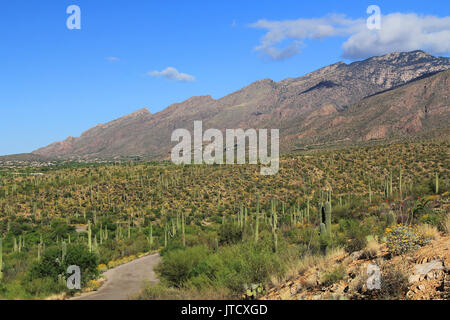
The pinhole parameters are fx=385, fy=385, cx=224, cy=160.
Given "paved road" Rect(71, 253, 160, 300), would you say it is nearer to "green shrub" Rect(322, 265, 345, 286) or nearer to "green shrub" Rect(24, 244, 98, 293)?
"green shrub" Rect(24, 244, 98, 293)

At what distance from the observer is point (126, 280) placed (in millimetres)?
25500

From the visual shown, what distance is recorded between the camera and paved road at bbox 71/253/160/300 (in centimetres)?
1981

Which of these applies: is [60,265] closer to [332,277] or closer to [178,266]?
[178,266]

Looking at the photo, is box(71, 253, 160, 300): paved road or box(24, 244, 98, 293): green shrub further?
box(24, 244, 98, 293): green shrub

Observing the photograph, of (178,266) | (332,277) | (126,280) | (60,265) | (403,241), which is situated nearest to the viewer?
(332,277)

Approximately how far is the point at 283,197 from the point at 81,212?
101 feet

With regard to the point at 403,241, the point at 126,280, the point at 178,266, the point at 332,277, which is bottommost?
the point at 126,280

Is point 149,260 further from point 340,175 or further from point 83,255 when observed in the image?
point 340,175

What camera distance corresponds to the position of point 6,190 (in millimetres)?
65938

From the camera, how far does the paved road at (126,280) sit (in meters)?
19.8

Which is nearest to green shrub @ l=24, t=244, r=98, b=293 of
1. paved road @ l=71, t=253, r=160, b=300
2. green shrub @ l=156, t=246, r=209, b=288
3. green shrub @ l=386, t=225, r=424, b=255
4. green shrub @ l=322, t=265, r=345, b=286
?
paved road @ l=71, t=253, r=160, b=300

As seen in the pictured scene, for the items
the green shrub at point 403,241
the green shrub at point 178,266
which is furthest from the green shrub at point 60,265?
the green shrub at point 403,241

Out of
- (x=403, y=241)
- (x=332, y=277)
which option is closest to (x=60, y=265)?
(x=332, y=277)

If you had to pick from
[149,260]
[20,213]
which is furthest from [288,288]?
[20,213]
